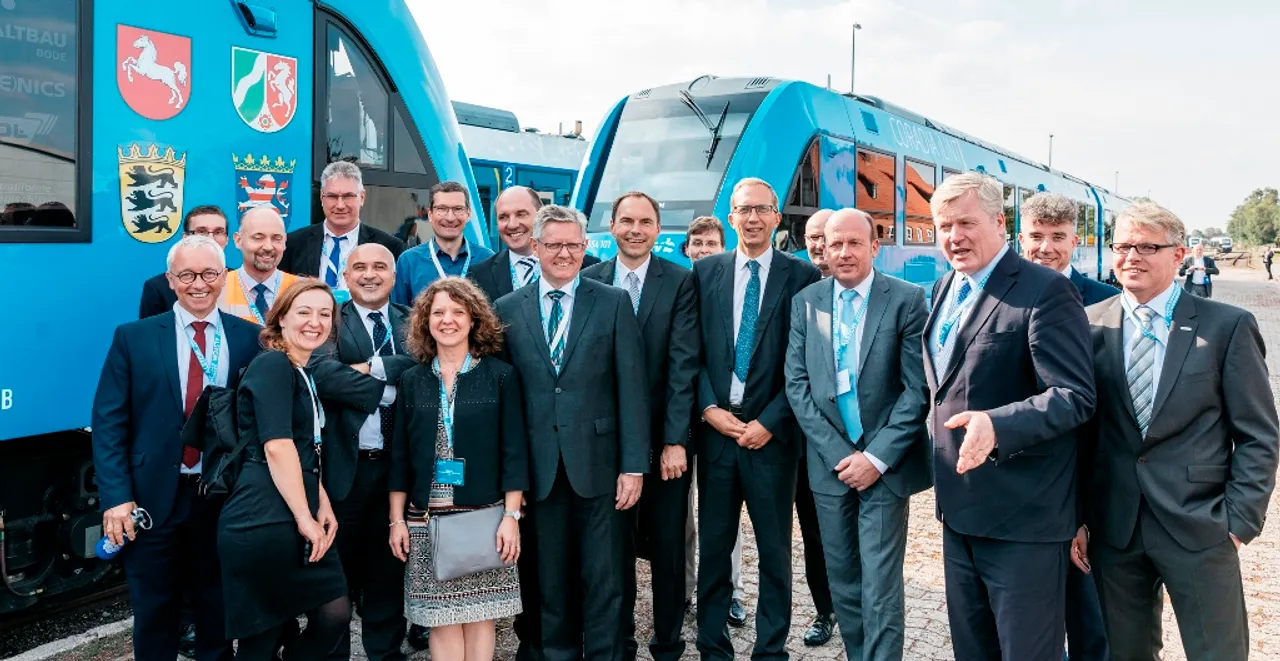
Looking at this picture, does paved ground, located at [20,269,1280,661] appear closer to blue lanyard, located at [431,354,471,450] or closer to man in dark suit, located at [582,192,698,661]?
man in dark suit, located at [582,192,698,661]

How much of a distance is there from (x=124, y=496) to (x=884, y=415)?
2836mm

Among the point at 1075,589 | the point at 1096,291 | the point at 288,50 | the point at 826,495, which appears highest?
the point at 288,50

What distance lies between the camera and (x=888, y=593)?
3.56m

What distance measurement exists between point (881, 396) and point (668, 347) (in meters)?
0.93

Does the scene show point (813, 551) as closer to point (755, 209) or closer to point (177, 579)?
point (755, 209)

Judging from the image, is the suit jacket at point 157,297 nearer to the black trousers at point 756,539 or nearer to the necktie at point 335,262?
the necktie at point 335,262

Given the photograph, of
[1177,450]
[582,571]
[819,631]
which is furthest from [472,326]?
[1177,450]

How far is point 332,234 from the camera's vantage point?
4523 mm

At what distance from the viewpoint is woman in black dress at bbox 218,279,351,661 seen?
3.04 meters

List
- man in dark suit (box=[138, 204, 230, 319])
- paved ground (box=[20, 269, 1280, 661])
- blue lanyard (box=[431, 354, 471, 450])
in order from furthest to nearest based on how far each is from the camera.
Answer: paved ground (box=[20, 269, 1280, 661]) < man in dark suit (box=[138, 204, 230, 319]) < blue lanyard (box=[431, 354, 471, 450])

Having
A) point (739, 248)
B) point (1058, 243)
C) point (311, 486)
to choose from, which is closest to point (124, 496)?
point (311, 486)

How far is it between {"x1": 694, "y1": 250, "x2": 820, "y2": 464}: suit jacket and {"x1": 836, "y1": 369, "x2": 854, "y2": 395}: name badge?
30 cm

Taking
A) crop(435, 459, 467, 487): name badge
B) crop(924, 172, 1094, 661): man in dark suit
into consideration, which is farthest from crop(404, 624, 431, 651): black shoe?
crop(924, 172, 1094, 661): man in dark suit

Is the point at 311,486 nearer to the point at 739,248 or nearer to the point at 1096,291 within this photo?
the point at 739,248
